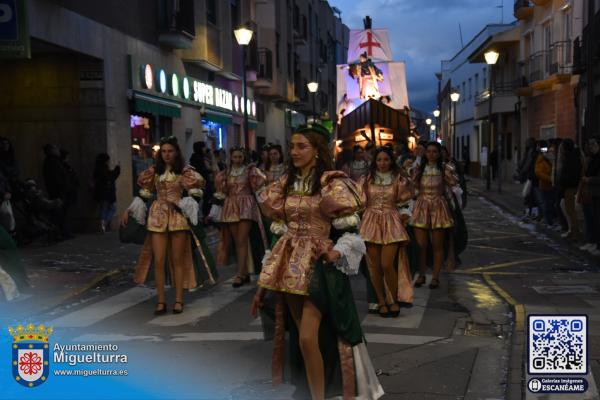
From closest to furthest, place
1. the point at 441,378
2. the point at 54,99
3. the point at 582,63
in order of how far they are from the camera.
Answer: the point at 441,378
the point at 54,99
the point at 582,63

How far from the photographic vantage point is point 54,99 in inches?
617

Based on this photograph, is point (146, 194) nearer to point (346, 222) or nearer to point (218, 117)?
point (346, 222)

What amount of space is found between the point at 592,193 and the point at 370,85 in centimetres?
2540

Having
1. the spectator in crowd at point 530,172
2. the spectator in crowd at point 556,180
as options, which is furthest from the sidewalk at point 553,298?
the spectator in crowd at point 530,172

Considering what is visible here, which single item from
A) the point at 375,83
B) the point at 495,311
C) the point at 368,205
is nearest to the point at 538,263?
the point at 495,311

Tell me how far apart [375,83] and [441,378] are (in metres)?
32.2

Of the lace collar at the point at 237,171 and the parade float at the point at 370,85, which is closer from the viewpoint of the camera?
the lace collar at the point at 237,171

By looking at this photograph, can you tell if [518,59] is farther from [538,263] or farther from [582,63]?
[538,263]

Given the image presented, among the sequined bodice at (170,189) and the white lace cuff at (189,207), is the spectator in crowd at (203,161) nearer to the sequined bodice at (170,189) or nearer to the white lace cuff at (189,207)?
the sequined bodice at (170,189)

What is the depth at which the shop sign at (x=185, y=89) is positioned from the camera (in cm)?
1872

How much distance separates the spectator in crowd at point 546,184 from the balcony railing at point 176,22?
31.6ft

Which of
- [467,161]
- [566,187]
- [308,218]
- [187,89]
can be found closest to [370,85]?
[467,161]

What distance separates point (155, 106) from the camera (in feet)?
61.5

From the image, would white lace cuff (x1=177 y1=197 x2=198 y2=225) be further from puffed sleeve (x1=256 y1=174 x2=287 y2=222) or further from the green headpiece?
the green headpiece
